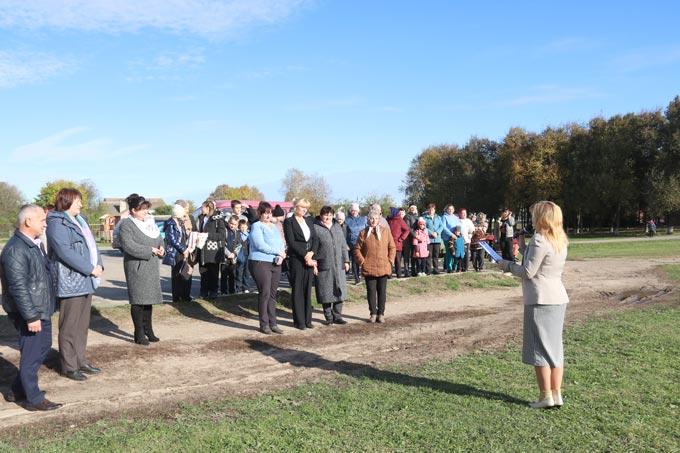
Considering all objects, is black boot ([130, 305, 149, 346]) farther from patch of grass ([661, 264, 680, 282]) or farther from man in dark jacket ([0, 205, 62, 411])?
patch of grass ([661, 264, 680, 282])

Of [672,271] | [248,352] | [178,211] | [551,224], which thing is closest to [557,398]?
[551,224]

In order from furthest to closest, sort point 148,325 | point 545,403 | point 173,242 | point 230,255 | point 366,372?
1. point 230,255
2. point 173,242
3. point 148,325
4. point 366,372
5. point 545,403

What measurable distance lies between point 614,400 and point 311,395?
2968 millimetres

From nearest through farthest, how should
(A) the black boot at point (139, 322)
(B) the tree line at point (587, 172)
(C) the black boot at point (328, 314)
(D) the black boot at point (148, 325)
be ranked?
(A) the black boot at point (139, 322), (D) the black boot at point (148, 325), (C) the black boot at point (328, 314), (B) the tree line at point (587, 172)

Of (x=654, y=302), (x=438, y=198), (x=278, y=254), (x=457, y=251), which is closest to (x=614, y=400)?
(x=278, y=254)

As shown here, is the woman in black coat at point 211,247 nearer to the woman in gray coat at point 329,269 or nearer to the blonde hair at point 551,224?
the woman in gray coat at point 329,269

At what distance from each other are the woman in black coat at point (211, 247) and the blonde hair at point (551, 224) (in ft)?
24.7

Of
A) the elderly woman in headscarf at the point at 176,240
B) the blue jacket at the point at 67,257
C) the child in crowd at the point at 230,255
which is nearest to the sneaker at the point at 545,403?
the blue jacket at the point at 67,257

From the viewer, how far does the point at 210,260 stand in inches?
458

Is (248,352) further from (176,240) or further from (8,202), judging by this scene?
(8,202)

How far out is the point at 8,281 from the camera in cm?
546

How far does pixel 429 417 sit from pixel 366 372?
1.69 m

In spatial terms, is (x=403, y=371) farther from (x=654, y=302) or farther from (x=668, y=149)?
(x=668, y=149)

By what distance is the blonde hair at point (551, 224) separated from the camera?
5.45 m
